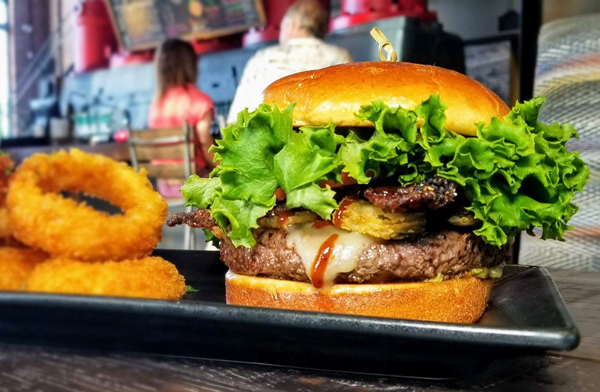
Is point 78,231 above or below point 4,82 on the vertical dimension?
above

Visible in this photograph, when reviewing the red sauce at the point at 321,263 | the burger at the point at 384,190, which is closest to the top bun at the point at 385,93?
the burger at the point at 384,190

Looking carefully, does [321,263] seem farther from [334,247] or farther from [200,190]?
[200,190]

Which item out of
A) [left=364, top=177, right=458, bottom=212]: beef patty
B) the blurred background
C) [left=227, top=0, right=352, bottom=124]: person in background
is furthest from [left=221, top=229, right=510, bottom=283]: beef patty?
[left=227, top=0, right=352, bottom=124]: person in background

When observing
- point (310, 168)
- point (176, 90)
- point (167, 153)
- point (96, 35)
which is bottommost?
point (167, 153)

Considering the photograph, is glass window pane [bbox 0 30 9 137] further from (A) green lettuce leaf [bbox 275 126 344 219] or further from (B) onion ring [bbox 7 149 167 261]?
(A) green lettuce leaf [bbox 275 126 344 219]

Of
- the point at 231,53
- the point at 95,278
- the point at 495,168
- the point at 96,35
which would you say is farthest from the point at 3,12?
the point at 495,168

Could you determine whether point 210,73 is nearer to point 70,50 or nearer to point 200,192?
point 70,50

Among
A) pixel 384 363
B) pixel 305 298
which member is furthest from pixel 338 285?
pixel 384 363

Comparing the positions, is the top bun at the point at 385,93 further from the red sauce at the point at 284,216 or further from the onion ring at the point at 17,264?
the onion ring at the point at 17,264
